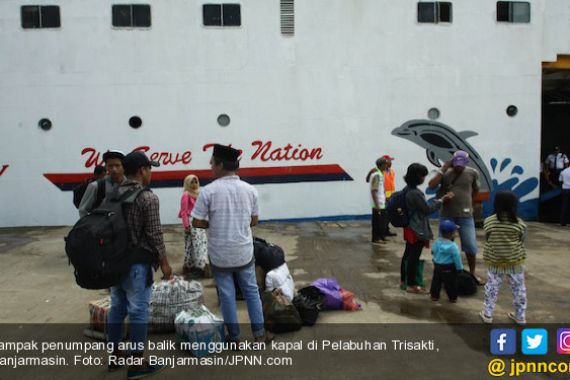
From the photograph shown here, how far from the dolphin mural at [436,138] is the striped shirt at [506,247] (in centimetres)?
721

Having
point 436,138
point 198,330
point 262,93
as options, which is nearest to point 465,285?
point 198,330

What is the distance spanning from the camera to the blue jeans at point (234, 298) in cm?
415

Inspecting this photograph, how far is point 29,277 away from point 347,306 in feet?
15.0

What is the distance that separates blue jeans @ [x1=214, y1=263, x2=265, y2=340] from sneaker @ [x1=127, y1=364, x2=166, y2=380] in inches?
26.4

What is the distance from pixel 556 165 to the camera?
1334 centimetres

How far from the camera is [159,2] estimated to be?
446 inches

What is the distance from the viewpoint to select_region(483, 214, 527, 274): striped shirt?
4.61 meters

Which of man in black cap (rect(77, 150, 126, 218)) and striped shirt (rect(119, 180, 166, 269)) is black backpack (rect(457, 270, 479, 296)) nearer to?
striped shirt (rect(119, 180, 166, 269))

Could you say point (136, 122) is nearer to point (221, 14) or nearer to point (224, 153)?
point (221, 14)

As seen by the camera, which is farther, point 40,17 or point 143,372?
point 40,17

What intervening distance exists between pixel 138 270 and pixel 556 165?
1281 centimetres

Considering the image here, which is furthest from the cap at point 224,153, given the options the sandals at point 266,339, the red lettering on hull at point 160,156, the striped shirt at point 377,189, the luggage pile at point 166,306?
the red lettering on hull at point 160,156

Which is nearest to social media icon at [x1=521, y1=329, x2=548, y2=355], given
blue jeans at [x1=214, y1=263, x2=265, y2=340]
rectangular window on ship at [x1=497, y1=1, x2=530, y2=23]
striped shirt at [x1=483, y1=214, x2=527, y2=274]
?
striped shirt at [x1=483, y1=214, x2=527, y2=274]

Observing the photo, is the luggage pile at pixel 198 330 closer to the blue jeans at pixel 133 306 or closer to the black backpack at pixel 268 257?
the blue jeans at pixel 133 306
